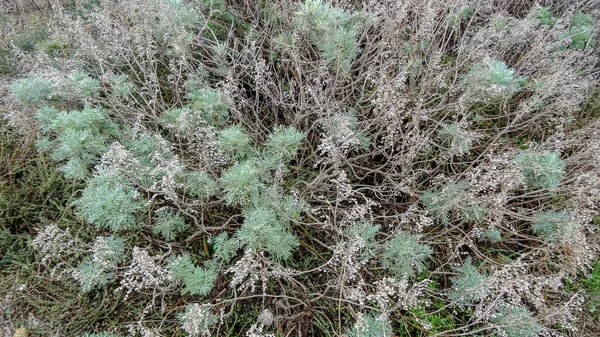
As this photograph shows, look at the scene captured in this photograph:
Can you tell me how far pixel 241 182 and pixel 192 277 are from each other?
64 cm

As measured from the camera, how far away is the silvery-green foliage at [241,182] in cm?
231

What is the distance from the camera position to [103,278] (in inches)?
87.6

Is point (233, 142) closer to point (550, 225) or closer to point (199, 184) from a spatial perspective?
point (199, 184)

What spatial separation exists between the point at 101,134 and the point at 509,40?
10.8 ft

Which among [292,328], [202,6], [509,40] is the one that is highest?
[509,40]

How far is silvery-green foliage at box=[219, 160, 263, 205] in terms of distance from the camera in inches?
90.9

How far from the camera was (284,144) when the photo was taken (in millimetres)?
2564

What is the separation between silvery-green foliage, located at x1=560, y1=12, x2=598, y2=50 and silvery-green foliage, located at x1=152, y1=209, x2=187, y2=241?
3.45 metres

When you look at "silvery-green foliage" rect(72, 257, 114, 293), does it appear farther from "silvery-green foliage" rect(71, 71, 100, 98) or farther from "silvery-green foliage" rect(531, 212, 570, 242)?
"silvery-green foliage" rect(531, 212, 570, 242)

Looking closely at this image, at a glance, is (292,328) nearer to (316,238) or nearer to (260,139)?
(316,238)

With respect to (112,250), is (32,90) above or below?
above

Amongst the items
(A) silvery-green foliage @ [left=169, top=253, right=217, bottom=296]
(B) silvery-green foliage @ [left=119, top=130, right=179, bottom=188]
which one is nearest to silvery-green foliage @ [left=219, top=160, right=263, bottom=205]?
(B) silvery-green foliage @ [left=119, top=130, right=179, bottom=188]

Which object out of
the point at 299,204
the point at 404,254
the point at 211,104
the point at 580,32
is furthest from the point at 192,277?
the point at 580,32

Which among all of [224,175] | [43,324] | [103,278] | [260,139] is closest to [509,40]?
[260,139]
